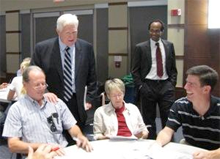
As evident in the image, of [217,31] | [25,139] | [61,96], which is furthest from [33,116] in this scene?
[217,31]

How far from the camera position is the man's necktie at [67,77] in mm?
2521

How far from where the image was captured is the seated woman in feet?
8.28

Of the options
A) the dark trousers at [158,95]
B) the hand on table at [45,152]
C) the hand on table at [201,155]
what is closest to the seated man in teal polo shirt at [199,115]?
the hand on table at [201,155]

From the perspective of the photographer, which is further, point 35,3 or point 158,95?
point 35,3

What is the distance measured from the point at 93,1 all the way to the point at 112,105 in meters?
3.98

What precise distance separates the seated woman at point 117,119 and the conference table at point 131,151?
1.24 ft

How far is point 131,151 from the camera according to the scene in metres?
1.94

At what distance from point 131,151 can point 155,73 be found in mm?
1822

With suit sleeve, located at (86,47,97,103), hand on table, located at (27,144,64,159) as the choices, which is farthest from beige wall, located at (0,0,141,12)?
hand on table, located at (27,144,64,159)

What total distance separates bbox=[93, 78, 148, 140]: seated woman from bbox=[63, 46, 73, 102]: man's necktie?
0.29m

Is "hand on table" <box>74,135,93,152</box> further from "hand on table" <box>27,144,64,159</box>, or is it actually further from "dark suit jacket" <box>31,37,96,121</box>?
"dark suit jacket" <box>31,37,96,121</box>

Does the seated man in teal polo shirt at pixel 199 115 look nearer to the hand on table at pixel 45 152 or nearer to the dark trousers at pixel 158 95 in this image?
the hand on table at pixel 45 152

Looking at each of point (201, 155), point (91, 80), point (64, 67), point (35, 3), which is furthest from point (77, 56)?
point (35, 3)

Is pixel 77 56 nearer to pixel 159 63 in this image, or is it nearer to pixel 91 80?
pixel 91 80
